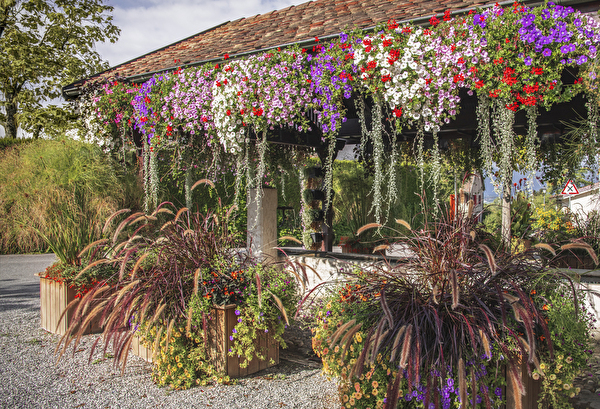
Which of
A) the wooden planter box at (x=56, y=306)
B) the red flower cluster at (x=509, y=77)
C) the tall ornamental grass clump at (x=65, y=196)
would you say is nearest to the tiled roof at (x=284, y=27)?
the red flower cluster at (x=509, y=77)

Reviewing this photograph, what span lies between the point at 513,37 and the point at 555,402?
8.19ft

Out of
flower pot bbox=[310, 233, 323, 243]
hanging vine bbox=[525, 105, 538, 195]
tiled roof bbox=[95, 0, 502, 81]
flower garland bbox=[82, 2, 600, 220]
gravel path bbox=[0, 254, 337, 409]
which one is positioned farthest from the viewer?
flower pot bbox=[310, 233, 323, 243]

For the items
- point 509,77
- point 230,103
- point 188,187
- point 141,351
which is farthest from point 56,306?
point 509,77

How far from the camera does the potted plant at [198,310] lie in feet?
9.27

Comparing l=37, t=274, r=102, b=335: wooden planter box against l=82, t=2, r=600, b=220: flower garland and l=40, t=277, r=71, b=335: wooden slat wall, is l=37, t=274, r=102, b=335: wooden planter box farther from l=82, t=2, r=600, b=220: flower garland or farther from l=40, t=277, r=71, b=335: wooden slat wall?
l=82, t=2, r=600, b=220: flower garland

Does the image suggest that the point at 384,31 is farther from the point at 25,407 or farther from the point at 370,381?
the point at 25,407

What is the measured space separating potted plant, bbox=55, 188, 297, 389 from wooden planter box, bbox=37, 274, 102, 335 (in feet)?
4.32

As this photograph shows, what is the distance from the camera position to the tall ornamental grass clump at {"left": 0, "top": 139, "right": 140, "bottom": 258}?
4270 mm

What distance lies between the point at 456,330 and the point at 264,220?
11.6ft

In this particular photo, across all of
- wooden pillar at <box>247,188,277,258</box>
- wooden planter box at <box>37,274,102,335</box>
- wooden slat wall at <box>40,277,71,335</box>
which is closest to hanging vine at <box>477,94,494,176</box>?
wooden pillar at <box>247,188,277,258</box>

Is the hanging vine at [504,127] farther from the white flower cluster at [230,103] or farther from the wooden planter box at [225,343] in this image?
the wooden planter box at [225,343]

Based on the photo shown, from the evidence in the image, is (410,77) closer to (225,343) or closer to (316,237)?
(225,343)

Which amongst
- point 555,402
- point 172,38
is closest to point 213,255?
point 555,402

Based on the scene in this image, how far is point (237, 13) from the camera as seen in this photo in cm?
691
